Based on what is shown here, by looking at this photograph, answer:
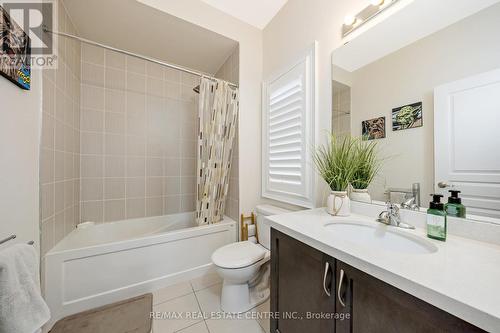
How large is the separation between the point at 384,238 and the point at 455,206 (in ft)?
0.99

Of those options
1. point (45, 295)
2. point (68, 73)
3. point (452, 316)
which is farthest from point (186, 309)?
point (68, 73)

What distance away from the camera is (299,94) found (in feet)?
4.84

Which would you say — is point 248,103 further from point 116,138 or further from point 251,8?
point 116,138

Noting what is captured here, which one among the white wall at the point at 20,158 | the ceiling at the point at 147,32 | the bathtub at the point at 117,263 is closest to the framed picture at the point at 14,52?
the white wall at the point at 20,158

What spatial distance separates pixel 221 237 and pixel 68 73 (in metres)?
2.05

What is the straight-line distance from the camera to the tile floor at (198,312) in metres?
1.18

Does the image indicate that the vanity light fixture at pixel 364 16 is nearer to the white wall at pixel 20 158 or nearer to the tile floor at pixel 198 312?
the white wall at pixel 20 158

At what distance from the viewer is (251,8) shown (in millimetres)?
1709

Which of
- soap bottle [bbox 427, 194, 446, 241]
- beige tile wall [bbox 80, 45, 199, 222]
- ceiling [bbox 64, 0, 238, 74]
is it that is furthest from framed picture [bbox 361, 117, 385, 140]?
beige tile wall [bbox 80, 45, 199, 222]

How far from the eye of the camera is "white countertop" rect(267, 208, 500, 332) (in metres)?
0.37

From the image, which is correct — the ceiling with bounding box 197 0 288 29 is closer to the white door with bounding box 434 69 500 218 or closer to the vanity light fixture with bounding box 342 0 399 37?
the vanity light fixture with bounding box 342 0 399 37

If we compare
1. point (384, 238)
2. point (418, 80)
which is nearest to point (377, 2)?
point (418, 80)

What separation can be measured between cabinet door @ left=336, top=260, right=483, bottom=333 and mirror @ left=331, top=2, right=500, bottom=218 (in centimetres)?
58

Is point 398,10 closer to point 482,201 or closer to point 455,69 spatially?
point 455,69
